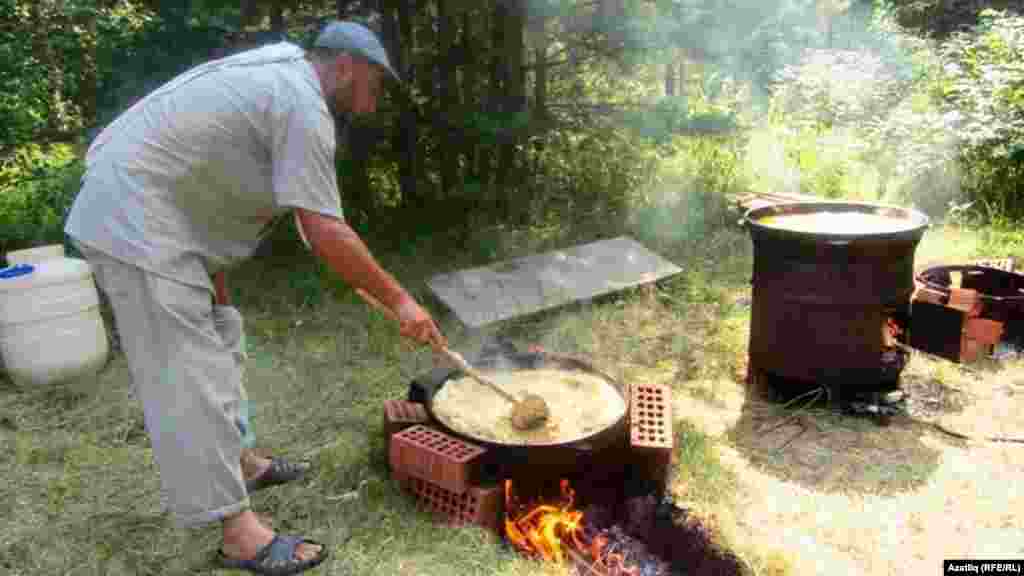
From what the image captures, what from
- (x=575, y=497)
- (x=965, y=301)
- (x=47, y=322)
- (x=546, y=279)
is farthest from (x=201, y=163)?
(x=965, y=301)

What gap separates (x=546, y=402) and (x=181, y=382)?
1.62 meters

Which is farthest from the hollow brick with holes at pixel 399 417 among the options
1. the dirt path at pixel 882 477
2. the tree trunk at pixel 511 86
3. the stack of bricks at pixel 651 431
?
the tree trunk at pixel 511 86

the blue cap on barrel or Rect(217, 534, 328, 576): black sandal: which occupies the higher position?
the blue cap on barrel

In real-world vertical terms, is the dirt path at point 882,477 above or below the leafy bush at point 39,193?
below

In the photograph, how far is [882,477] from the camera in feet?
12.7

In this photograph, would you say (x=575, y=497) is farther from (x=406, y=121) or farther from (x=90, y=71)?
(x=90, y=71)

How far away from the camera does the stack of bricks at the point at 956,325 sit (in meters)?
5.03

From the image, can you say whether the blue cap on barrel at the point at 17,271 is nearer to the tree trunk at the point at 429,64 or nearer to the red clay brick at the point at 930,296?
the tree trunk at the point at 429,64

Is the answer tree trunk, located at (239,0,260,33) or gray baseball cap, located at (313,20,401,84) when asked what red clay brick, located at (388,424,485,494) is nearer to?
gray baseball cap, located at (313,20,401,84)

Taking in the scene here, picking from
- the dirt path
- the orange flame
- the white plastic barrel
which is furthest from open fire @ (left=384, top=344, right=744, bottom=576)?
the white plastic barrel

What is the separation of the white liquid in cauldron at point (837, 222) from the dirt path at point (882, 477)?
105 centimetres

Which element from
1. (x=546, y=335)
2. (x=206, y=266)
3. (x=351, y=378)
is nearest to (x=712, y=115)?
(x=546, y=335)

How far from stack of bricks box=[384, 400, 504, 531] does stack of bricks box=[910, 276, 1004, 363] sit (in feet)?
11.2

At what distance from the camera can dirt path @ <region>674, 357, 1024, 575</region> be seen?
10.9 ft
